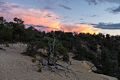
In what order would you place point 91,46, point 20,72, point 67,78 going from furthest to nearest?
point 91,46
point 67,78
point 20,72

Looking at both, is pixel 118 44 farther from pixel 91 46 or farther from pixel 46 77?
pixel 46 77

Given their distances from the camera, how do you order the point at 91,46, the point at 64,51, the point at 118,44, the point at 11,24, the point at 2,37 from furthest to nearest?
1. the point at 118,44
2. the point at 91,46
3. the point at 11,24
4. the point at 2,37
5. the point at 64,51

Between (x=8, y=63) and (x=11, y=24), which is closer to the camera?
(x=8, y=63)

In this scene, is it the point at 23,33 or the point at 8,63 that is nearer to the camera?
the point at 8,63

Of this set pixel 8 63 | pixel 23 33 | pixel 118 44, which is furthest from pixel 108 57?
pixel 8 63

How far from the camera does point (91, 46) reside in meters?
70.2

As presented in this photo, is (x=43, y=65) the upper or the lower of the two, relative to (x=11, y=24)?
lower

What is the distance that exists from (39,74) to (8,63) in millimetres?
3377

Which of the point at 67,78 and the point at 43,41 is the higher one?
the point at 43,41

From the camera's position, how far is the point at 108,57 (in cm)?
5544

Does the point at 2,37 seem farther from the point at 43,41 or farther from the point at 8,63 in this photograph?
the point at 8,63

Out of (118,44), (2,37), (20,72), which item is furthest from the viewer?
(118,44)

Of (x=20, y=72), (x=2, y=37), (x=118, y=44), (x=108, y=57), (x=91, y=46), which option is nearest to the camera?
(x=20, y=72)

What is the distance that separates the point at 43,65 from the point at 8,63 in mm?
3422
